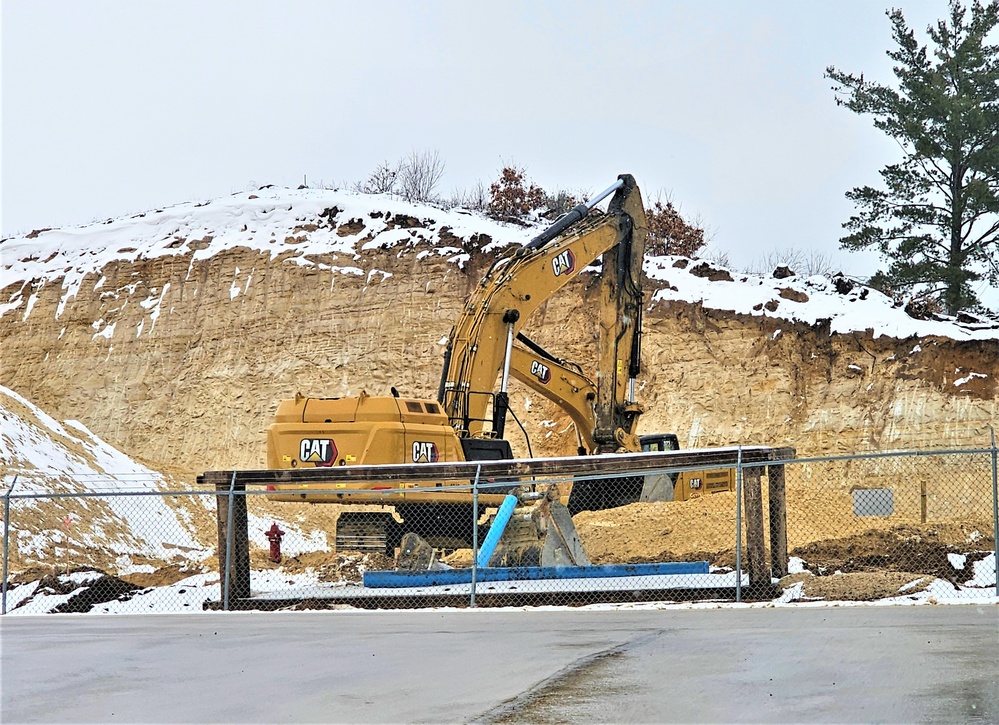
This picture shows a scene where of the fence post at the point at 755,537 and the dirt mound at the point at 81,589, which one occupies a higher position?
the fence post at the point at 755,537

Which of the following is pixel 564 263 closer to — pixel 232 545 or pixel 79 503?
pixel 232 545

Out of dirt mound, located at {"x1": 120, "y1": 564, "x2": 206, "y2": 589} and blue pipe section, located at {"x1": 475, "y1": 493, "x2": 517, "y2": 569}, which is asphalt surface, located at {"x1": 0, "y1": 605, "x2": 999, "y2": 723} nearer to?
blue pipe section, located at {"x1": 475, "y1": 493, "x2": 517, "y2": 569}

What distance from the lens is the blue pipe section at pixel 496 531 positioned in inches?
610

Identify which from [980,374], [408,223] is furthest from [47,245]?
[980,374]

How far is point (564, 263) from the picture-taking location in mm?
→ 19641

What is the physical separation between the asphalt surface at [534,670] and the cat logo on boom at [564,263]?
8742 millimetres

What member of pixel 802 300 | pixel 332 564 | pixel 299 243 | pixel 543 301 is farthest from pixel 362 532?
pixel 299 243

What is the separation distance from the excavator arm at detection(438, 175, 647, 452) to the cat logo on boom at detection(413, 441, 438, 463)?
1.09 meters

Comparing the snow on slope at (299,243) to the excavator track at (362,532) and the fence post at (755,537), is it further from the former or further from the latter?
the fence post at (755,537)

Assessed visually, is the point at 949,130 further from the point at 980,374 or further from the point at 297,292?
the point at 297,292

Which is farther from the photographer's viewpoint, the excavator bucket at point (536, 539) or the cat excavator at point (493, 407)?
the cat excavator at point (493, 407)

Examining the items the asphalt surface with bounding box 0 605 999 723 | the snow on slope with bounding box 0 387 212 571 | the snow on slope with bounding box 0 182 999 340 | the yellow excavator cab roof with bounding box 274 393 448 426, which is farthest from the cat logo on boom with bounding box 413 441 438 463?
the snow on slope with bounding box 0 182 999 340

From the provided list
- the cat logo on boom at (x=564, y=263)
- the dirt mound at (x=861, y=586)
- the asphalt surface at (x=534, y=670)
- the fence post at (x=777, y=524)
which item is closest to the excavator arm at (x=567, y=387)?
the cat logo on boom at (x=564, y=263)

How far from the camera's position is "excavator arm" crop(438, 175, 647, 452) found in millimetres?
17734
